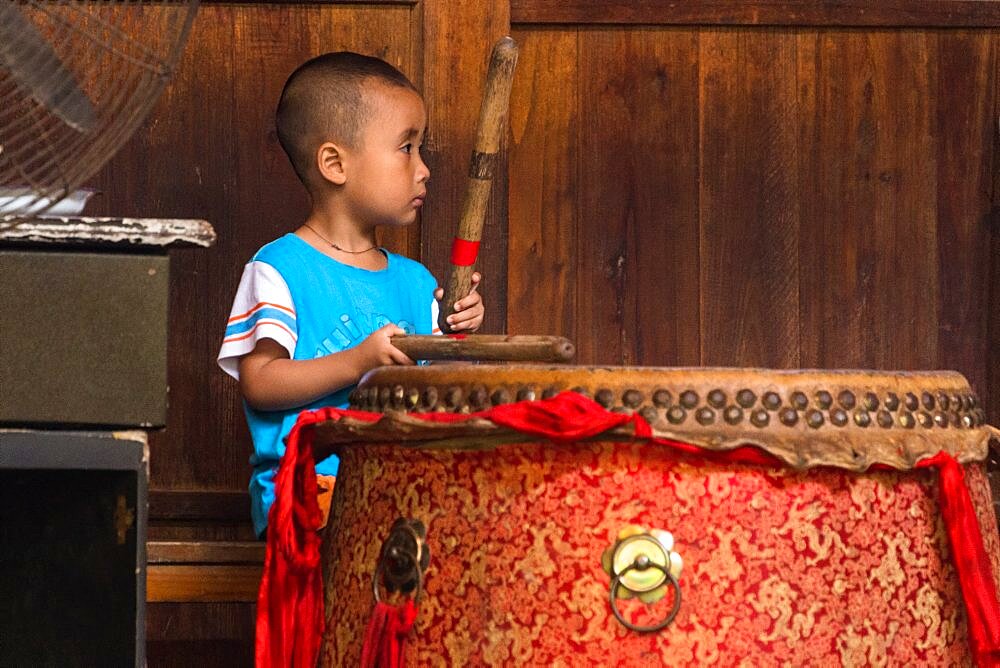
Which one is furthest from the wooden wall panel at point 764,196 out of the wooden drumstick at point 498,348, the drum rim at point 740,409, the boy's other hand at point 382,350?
the drum rim at point 740,409

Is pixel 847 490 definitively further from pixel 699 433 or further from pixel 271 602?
pixel 271 602

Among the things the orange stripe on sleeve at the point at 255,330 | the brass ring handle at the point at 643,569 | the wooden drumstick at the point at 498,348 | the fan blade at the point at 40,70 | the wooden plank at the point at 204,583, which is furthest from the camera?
the wooden plank at the point at 204,583

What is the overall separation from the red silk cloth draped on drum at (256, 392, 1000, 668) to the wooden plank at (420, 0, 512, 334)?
2.74 feet

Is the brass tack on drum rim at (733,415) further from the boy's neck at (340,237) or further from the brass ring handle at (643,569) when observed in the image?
the boy's neck at (340,237)

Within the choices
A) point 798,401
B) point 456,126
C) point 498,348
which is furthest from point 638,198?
point 798,401

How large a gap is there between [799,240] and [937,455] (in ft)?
3.41

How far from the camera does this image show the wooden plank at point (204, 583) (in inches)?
70.3

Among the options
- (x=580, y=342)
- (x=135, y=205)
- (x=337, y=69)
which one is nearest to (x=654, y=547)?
(x=337, y=69)

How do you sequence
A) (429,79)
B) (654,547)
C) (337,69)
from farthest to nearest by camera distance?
(429,79) → (337,69) → (654,547)

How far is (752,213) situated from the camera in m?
1.92

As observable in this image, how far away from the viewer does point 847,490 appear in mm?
896

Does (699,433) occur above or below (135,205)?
below

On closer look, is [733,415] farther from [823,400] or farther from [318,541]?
[318,541]

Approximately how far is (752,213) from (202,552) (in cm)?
88
